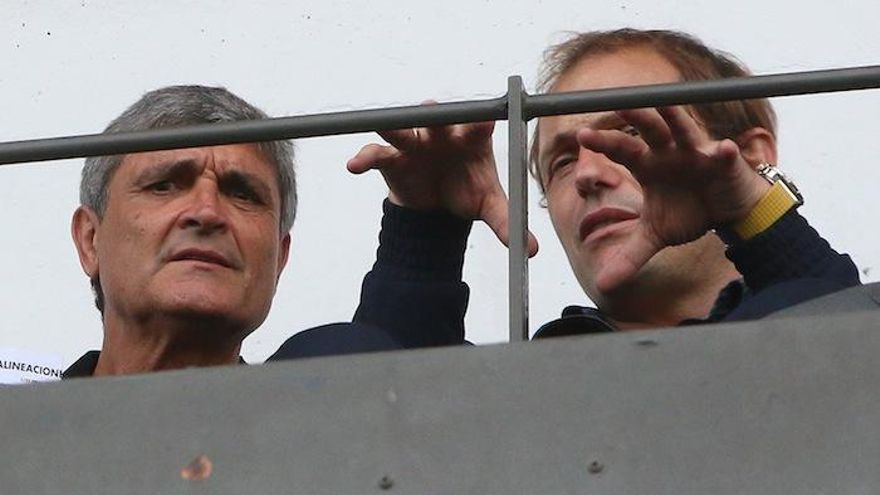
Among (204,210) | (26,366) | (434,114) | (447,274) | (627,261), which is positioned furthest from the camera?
(26,366)

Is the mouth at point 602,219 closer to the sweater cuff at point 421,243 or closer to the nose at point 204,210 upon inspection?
the sweater cuff at point 421,243

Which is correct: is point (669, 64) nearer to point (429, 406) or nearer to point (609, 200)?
point (609, 200)

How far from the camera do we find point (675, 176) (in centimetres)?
351

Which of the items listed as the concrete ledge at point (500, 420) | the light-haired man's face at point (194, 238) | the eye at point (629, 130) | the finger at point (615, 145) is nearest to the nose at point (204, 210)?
the light-haired man's face at point (194, 238)

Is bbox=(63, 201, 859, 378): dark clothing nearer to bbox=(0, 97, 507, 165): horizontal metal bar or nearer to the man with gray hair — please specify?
the man with gray hair

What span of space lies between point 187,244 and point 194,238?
0.01 meters

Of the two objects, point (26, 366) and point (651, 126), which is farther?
point (26, 366)

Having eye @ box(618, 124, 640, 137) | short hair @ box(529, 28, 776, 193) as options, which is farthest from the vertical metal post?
short hair @ box(529, 28, 776, 193)

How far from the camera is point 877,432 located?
10.8ft

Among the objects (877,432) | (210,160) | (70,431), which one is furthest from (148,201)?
Result: (877,432)

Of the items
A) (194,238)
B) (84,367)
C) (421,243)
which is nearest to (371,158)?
(421,243)

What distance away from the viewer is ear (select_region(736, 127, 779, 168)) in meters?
3.83

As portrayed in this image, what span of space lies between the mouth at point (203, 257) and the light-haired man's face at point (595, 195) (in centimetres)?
50

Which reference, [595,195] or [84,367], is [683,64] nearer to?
[595,195]
